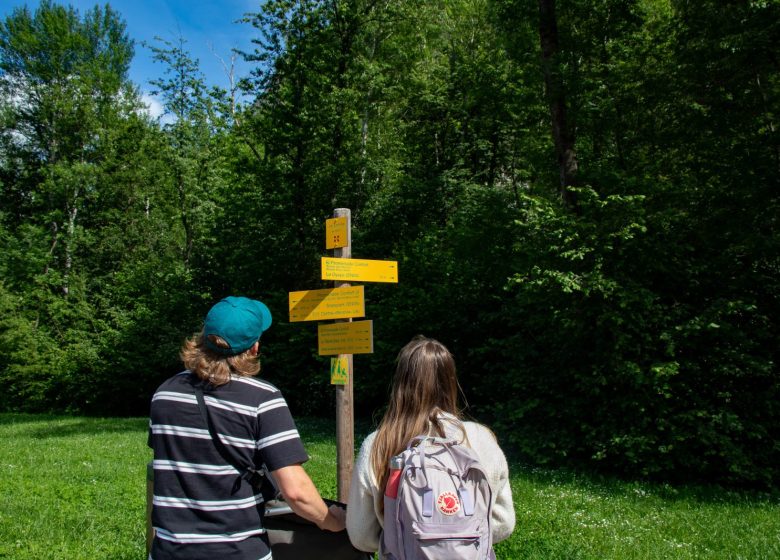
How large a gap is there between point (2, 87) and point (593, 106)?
28202mm

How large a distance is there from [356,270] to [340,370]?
2.52ft

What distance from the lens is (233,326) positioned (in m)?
2.39

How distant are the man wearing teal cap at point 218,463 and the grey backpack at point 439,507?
1.17ft

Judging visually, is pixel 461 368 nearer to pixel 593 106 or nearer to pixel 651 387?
pixel 651 387

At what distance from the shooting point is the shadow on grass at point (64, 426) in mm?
14660

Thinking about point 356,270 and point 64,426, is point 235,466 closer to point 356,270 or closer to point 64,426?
point 356,270

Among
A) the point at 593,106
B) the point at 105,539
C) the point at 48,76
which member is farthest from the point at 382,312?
the point at 48,76

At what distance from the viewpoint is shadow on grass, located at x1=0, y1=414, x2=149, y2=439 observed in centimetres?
1466

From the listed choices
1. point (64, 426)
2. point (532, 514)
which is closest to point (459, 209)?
point (64, 426)

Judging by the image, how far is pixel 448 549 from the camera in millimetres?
2131

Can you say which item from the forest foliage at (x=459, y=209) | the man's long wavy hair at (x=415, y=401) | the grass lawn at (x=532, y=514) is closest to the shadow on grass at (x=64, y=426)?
the forest foliage at (x=459, y=209)

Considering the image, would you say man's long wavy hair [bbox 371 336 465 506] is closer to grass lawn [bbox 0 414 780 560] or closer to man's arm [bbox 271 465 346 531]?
man's arm [bbox 271 465 346 531]

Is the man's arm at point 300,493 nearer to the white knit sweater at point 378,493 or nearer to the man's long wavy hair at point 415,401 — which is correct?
the white knit sweater at point 378,493

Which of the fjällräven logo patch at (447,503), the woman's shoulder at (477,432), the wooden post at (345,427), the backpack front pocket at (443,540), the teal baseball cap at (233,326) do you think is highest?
the teal baseball cap at (233,326)
